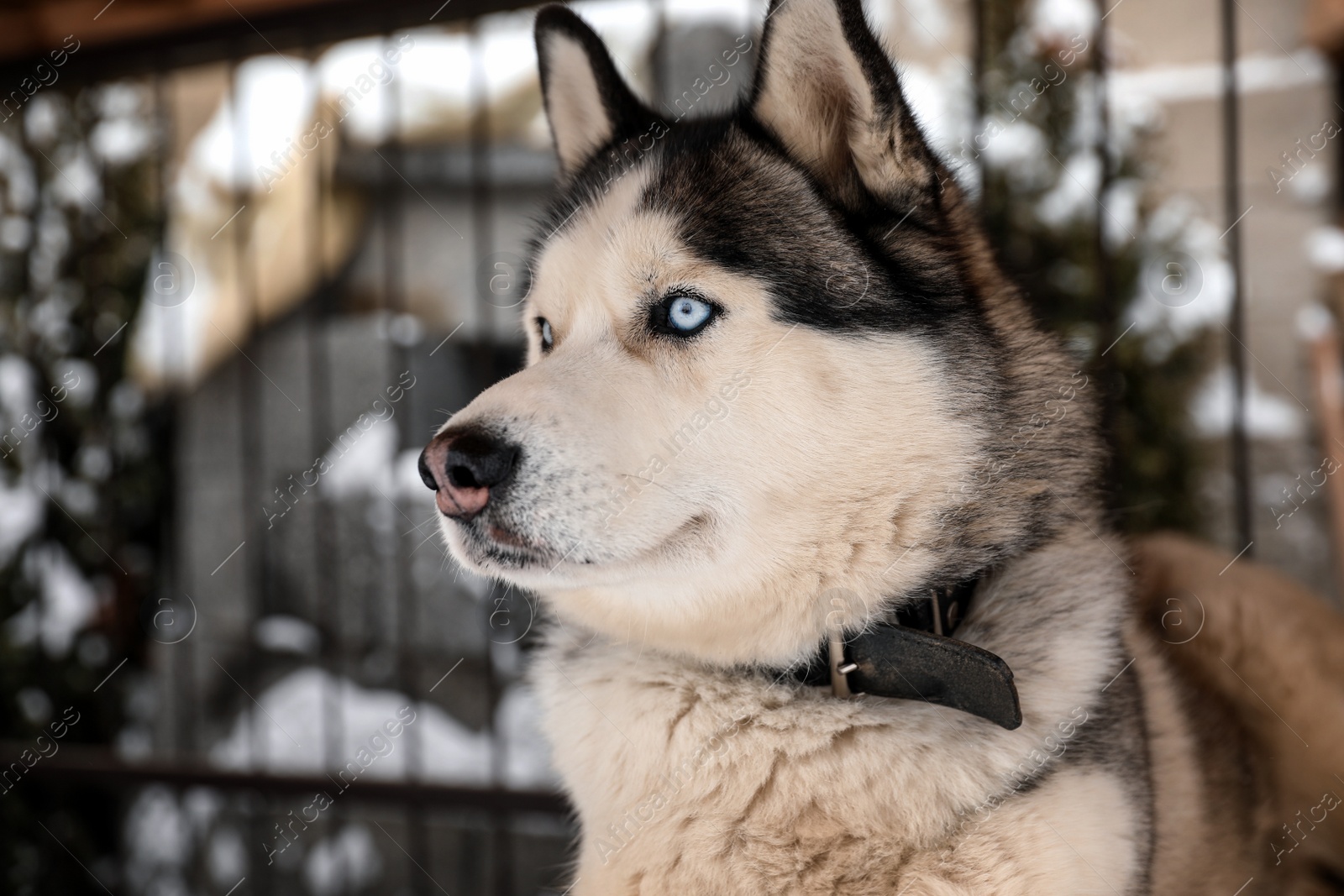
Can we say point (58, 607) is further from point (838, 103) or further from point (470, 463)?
point (838, 103)

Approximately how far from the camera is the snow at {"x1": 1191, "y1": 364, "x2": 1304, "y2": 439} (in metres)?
3.83

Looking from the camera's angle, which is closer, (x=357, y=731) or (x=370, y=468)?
(x=357, y=731)

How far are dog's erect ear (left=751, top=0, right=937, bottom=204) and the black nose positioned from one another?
67cm

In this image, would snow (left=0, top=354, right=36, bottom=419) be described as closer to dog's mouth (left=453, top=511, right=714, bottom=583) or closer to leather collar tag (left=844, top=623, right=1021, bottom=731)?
dog's mouth (left=453, top=511, right=714, bottom=583)

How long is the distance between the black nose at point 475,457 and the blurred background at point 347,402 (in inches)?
71.0

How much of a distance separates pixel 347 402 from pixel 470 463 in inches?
126

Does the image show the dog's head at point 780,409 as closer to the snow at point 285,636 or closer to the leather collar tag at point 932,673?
the leather collar tag at point 932,673

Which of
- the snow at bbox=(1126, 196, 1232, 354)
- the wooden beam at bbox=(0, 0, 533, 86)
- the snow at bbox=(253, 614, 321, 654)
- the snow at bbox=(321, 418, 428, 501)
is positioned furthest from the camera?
the snow at bbox=(253, 614, 321, 654)

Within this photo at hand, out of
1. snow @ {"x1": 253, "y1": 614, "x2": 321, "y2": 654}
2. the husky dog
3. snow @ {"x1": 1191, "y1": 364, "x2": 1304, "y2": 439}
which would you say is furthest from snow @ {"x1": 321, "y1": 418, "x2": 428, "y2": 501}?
snow @ {"x1": 1191, "y1": 364, "x2": 1304, "y2": 439}

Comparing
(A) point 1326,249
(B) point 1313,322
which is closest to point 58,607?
(B) point 1313,322

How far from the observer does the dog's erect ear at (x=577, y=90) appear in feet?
5.74

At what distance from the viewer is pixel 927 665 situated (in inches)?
Answer: 49.7

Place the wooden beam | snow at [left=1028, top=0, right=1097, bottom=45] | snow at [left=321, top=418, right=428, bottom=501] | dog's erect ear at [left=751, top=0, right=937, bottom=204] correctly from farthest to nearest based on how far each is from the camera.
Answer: snow at [left=321, top=418, right=428, bottom=501] → snow at [left=1028, top=0, right=1097, bottom=45] → the wooden beam → dog's erect ear at [left=751, top=0, right=937, bottom=204]

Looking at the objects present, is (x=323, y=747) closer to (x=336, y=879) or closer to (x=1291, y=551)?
(x=336, y=879)
